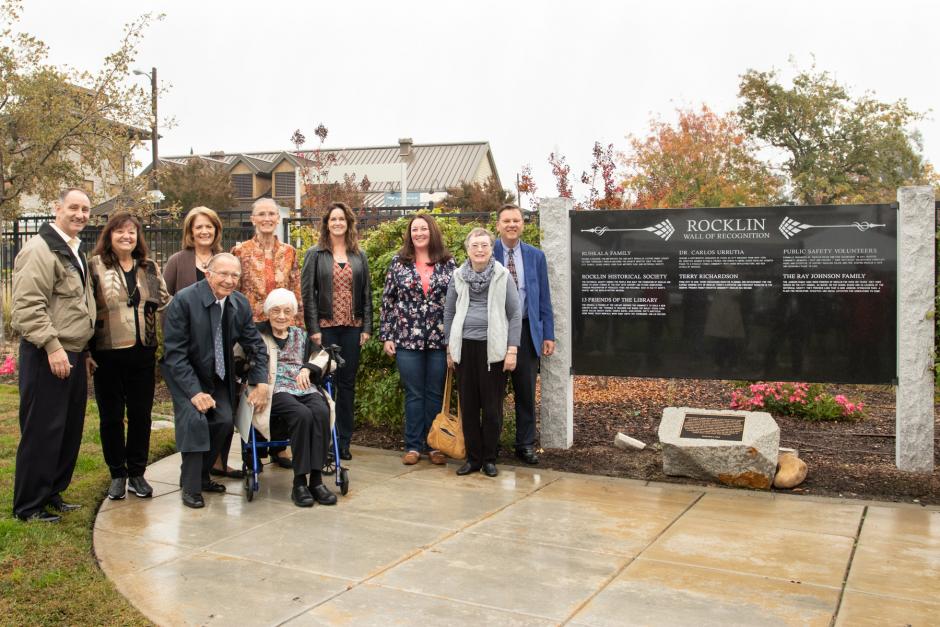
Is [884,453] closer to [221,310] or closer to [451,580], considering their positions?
[451,580]

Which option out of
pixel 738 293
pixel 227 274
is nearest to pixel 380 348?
pixel 227 274

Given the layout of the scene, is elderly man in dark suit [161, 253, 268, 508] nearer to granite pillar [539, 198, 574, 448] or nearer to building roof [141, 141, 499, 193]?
granite pillar [539, 198, 574, 448]

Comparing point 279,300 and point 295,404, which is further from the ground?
point 279,300

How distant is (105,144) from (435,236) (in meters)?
9.24

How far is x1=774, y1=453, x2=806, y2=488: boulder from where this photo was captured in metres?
6.06

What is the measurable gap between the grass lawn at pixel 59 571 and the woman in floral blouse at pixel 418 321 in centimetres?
231

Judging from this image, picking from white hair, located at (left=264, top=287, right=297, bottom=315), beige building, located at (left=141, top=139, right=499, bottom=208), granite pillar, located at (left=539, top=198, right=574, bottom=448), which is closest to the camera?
white hair, located at (left=264, top=287, right=297, bottom=315)

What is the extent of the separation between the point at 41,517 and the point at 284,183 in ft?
157

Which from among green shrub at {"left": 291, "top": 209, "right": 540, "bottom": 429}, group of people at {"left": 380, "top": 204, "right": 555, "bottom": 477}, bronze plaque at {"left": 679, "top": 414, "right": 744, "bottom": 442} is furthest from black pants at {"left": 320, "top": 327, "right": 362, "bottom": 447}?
bronze plaque at {"left": 679, "top": 414, "right": 744, "bottom": 442}

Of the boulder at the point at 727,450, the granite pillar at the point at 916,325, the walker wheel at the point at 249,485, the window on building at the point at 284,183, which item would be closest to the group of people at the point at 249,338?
the walker wheel at the point at 249,485

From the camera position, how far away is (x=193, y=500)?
18.0 ft

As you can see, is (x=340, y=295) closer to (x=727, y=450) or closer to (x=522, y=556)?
(x=522, y=556)

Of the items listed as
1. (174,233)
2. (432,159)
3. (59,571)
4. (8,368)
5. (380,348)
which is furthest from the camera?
(432,159)

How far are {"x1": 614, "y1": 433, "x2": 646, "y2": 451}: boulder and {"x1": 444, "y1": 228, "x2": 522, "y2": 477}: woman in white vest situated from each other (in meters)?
1.34
